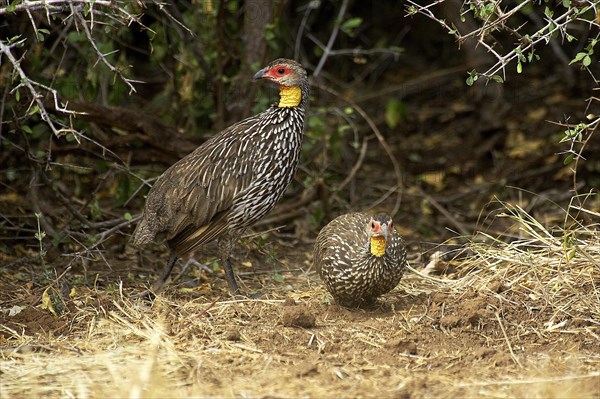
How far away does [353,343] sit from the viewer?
517 centimetres

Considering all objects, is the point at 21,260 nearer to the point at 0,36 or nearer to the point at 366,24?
the point at 0,36

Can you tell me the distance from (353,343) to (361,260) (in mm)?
591

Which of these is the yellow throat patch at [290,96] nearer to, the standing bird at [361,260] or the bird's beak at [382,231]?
the standing bird at [361,260]

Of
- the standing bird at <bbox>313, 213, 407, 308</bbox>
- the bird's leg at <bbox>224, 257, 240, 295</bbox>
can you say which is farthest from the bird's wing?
the standing bird at <bbox>313, 213, 407, 308</bbox>

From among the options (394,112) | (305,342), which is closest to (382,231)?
(305,342)

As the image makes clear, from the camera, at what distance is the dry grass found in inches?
176

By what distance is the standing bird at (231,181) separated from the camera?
6.07 meters

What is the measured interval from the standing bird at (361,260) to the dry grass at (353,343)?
0.18 m

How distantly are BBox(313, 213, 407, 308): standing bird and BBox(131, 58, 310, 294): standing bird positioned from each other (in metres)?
0.63

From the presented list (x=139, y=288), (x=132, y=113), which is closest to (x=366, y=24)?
(x=132, y=113)

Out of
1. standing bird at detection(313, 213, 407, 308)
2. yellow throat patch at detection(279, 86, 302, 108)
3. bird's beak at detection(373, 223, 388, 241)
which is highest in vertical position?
yellow throat patch at detection(279, 86, 302, 108)

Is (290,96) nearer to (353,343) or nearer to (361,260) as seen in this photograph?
(361,260)

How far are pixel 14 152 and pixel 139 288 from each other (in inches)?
68.7

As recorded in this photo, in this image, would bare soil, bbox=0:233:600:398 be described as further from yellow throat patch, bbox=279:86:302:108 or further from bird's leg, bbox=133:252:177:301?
yellow throat patch, bbox=279:86:302:108
